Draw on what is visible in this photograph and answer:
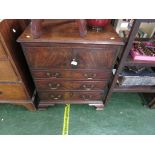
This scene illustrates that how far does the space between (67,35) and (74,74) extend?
1.04 ft

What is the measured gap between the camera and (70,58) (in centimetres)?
97

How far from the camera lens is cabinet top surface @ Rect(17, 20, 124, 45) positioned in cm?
86

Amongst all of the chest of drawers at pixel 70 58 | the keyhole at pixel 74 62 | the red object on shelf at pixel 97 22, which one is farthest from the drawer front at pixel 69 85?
the red object on shelf at pixel 97 22

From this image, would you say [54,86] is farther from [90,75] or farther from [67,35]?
[67,35]

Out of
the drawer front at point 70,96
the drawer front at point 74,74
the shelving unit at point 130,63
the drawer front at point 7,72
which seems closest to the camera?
the shelving unit at point 130,63

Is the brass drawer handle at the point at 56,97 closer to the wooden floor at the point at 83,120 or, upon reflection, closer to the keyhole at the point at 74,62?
the wooden floor at the point at 83,120

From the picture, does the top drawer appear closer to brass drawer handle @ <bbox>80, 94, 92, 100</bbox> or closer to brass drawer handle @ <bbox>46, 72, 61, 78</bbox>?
brass drawer handle @ <bbox>46, 72, 61, 78</bbox>

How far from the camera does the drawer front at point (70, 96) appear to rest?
4.23 feet

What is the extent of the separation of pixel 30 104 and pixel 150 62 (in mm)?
1056

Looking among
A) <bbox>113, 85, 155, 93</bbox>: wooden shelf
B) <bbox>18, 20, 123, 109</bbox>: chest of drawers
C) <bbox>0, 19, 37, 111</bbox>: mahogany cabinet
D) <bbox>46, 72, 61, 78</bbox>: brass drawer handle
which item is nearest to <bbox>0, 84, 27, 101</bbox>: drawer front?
<bbox>0, 19, 37, 111</bbox>: mahogany cabinet

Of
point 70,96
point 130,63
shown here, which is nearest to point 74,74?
point 70,96

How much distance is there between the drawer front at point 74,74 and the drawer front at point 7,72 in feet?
0.47
